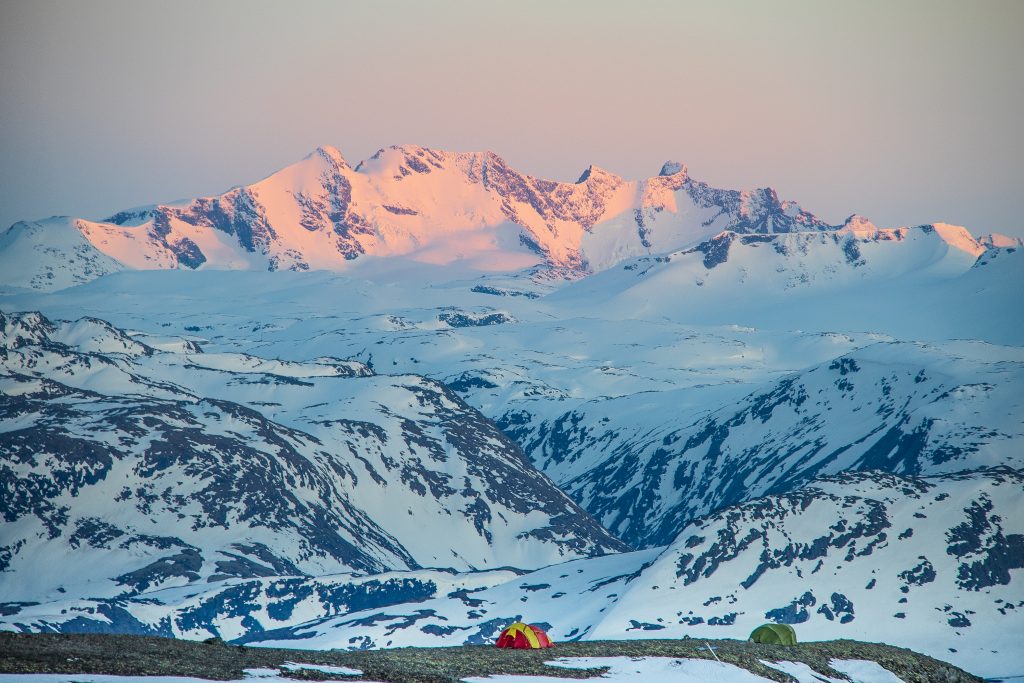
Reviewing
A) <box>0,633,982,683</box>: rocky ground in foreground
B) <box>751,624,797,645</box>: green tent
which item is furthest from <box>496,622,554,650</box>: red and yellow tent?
<box>751,624,797,645</box>: green tent

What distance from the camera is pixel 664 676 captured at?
85375 millimetres

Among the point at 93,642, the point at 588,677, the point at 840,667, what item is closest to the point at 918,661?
the point at 840,667

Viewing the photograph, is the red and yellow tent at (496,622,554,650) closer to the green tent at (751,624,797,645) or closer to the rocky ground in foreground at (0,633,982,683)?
the rocky ground in foreground at (0,633,982,683)

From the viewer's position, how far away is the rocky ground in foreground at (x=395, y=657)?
7256 cm

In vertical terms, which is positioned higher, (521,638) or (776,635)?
(521,638)

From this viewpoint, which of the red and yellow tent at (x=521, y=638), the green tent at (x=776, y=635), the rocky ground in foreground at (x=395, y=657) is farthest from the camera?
the green tent at (x=776, y=635)

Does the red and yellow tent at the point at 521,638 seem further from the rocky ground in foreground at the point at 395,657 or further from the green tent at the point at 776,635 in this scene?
the green tent at the point at 776,635

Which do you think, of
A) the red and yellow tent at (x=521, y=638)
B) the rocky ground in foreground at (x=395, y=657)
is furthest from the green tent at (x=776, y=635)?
the red and yellow tent at (x=521, y=638)

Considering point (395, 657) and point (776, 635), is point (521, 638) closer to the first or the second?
point (395, 657)

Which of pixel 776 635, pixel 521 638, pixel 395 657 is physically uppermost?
pixel 395 657

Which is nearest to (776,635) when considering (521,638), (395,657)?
(521,638)

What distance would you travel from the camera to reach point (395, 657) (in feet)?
281

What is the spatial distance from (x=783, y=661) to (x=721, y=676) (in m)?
7.28

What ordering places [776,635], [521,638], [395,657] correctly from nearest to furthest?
[395,657] → [521,638] → [776,635]
